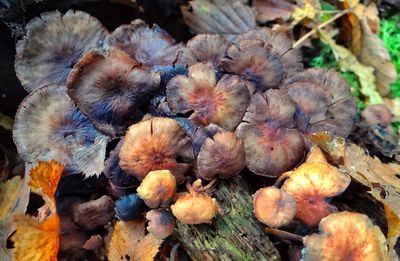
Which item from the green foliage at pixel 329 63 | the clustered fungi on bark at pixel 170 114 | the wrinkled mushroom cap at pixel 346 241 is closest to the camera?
the wrinkled mushroom cap at pixel 346 241

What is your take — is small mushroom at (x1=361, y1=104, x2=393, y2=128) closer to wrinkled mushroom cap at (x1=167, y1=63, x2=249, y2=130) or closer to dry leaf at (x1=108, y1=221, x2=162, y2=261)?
wrinkled mushroom cap at (x1=167, y1=63, x2=249, y2=130)

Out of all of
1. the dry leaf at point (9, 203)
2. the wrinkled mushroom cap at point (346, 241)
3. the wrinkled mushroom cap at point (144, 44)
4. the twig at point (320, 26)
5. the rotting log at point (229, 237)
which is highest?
the wrinkled mushroom cap at point (144, 44)

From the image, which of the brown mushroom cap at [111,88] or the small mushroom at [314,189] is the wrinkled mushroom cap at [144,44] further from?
the small mushroom at [314,189]

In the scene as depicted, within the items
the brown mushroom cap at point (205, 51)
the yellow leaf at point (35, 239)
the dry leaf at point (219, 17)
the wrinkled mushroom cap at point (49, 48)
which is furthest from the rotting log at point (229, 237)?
the dry leaf at point (219, 17)

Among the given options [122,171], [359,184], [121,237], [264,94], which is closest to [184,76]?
[264,94]

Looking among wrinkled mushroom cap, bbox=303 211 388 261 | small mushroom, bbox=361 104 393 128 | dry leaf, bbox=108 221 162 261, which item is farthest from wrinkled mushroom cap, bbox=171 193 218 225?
small mushroom, bbox=361 104 393 128

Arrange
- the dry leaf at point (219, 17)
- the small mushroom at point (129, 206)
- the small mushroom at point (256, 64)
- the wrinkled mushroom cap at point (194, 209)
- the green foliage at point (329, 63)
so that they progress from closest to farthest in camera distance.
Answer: the wrinkled mushroom cap at point (194, 209) < the small mushroom at point (129, 206) < the small mushroom at point (256, 64) < the dry leaf at point (219, 17) < the green foliage at point (329, 63)

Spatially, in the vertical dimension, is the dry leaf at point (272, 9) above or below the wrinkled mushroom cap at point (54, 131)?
above
